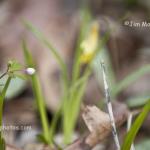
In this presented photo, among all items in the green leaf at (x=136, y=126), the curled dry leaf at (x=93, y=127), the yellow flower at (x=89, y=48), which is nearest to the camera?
the green leaf at (x=136, y=126)

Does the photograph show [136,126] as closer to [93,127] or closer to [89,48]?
[93,127]

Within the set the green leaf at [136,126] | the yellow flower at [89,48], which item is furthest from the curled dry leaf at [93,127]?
the yellow flower at [89,48]

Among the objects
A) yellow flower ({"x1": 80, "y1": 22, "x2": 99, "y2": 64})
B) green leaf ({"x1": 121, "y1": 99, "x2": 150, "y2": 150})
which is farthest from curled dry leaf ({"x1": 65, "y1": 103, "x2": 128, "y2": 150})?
yellow flower ({"x1": 80, "y1": 22, "x2": 99, "y2": 64})

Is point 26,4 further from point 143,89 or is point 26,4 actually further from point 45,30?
point 143,89

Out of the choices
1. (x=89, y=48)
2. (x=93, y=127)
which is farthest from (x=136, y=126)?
(x=89, y=48)

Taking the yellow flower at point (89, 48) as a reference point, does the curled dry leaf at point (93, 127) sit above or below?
below

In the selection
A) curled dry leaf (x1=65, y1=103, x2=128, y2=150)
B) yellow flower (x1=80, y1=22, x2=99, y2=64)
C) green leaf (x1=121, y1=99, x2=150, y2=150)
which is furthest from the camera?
yellow flower (x1=80, y1=22, x2=99, y2=64)

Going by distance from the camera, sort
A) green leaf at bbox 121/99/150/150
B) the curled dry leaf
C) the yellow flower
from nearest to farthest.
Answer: green leaf at bbox 121/99/150/150
the curled dry leaf
the yellow flower

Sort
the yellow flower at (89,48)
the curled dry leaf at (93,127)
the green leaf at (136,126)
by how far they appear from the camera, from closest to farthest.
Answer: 1. the green leaf at (136,126)
2. the curled dry leaf at (93,127)
3. the yellow flower at (89,48)

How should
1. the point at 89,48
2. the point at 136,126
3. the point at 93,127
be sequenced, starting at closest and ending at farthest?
1. the point at 136,126
2. the point at 93,127
3. the point at 89,48

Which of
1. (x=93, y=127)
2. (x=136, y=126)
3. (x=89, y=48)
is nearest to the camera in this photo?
(x=136, y=126)

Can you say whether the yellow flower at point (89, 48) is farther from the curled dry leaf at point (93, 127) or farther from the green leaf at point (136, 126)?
the green leaf at point (136, 126)

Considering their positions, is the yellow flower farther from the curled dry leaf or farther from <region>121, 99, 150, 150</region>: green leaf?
<region>121, 99, 150, 150</region>: green leaf
